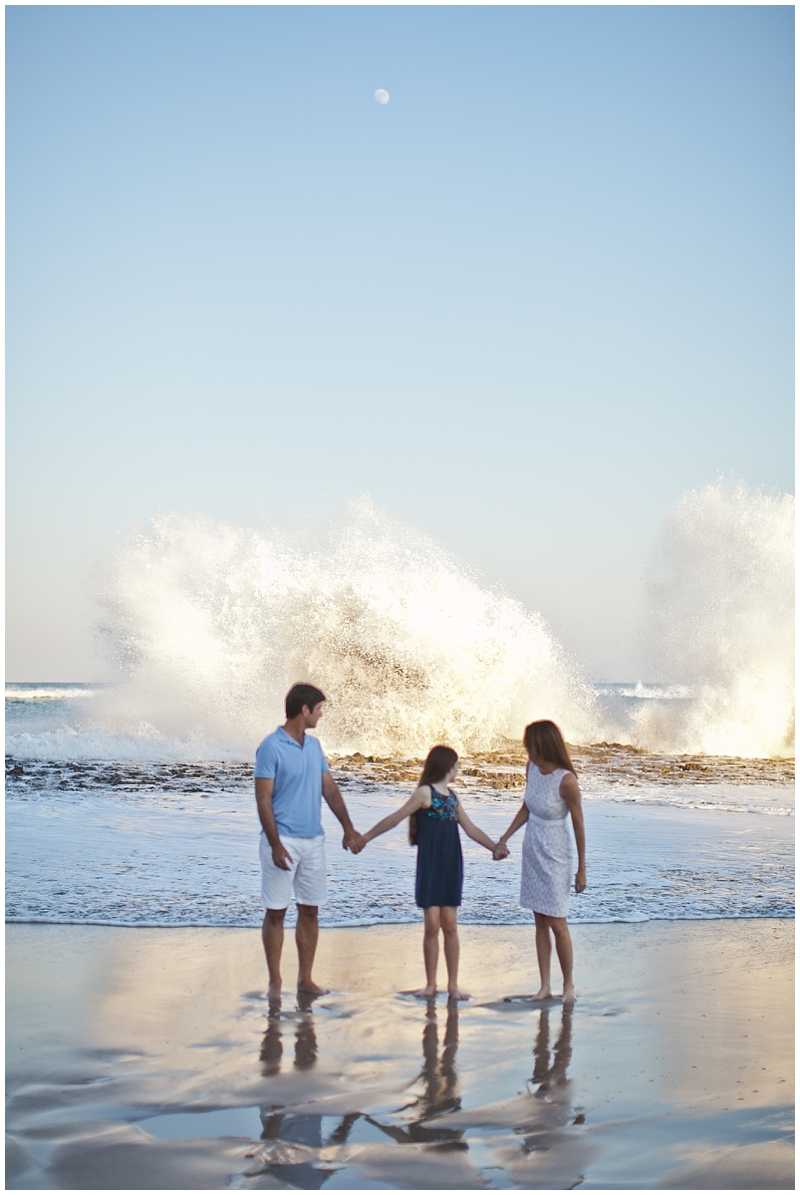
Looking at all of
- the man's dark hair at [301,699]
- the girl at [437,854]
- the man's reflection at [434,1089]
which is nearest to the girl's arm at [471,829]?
the girl at [437,854]

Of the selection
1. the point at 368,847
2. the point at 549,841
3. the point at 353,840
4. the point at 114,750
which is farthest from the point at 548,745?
the point at 114,750

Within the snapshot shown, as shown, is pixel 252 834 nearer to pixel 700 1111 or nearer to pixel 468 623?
pixel 700 1111

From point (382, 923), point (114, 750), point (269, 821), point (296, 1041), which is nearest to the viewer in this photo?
point (296, 1041)

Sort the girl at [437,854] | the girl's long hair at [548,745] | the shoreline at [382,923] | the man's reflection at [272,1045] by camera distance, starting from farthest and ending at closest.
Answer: the shoreline at [382,923], the girl's long hair at [548,745], the girl at [437,854], the man's reflection at [272,1045]

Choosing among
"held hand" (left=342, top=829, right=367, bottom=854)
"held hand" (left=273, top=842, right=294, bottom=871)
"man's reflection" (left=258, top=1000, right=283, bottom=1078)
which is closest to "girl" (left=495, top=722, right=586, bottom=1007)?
"held hand" (left=342, top=829, right=367, bottom=854)

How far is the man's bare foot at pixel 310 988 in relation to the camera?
518 centimetres

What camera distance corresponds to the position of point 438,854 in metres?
5.30

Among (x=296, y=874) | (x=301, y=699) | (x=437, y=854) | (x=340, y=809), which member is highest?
(x=301, y=699)

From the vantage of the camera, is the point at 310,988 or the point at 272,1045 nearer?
the point at 272,1045

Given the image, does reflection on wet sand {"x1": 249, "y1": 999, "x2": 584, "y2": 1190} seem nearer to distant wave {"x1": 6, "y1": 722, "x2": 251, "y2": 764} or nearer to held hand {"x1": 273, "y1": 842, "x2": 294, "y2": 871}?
held hand {"x1": 273, "y1": 842, "x2": 294, "y2": 871}

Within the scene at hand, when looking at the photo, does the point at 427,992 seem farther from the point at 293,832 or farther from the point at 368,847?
the point at 368,847

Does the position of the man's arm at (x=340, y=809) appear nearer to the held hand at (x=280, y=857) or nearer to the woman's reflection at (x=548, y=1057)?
the held hand at (x=280, y=857)

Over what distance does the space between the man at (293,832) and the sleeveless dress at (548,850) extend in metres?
1.01

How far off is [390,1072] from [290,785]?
1.57 metres
